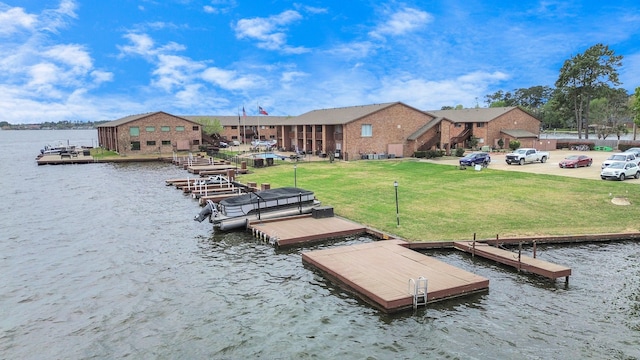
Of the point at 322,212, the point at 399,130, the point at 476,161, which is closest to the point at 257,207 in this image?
the point at 322,212

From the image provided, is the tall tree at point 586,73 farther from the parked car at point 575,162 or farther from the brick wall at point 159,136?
the brick wall at point 159,136

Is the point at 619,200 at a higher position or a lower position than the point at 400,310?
higher

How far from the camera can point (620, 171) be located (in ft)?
116

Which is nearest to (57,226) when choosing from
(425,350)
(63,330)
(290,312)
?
(63,330)

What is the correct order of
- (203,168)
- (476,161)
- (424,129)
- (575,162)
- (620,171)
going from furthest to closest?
(424,129)
(203,168)
(476,161)
(575,162)
(620,171)

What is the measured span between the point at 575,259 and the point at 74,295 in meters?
21.4

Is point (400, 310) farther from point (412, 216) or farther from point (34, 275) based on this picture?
point (34, 275)

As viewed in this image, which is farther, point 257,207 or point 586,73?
point 586,73

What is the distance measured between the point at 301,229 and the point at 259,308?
30.4 feet

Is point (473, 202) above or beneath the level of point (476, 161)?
beneath

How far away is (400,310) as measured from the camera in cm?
1440

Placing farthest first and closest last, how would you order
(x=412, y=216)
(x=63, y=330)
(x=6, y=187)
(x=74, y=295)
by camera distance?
(x=6, y=187)
(x=412, y=216)
(x=74, y=295)
(x=63, y=330)

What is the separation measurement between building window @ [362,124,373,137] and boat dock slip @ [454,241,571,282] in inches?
1600

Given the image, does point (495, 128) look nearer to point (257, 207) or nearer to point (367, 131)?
point (367, 131)
